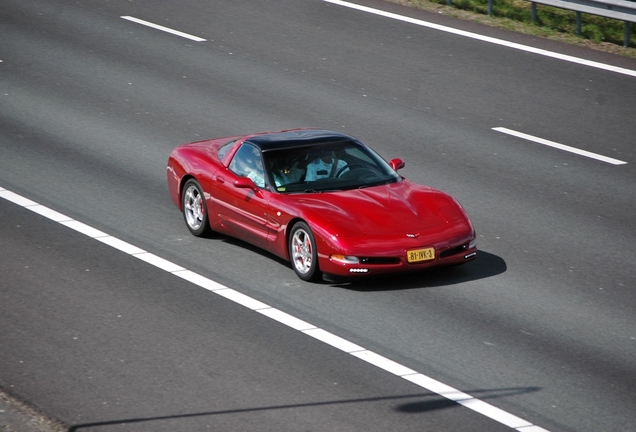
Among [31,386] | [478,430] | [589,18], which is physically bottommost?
[31,386]

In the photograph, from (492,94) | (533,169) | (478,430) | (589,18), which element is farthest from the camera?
(589,18)

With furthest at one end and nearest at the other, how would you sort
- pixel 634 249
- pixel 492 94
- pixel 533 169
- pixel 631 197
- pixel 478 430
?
pixel 492 94, pixel 533 169, pixel 631 197, pixel 634 249, pixel 478 430

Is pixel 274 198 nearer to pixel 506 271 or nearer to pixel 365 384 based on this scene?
pixel 506 271

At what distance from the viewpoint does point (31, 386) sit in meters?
8.88

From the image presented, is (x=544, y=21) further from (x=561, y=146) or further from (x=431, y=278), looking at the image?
(x=431, y=278)

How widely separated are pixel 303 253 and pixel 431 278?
1.31 metres

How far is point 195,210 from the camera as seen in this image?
43.0ft

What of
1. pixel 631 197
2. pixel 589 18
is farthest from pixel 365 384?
pixel 589 18

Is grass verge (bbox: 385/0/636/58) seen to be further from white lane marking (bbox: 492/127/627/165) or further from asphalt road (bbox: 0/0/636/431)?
white lane marking (bbox: 492/127/627/165)

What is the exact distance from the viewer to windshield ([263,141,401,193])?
12.1m

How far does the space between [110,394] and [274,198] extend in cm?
372

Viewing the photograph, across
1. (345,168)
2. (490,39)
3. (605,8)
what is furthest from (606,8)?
(345,168)

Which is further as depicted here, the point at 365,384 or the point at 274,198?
the point at 274,198

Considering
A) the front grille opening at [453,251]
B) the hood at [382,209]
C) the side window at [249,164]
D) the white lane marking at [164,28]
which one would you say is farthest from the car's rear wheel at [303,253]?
the white lane marking at [164,28]
